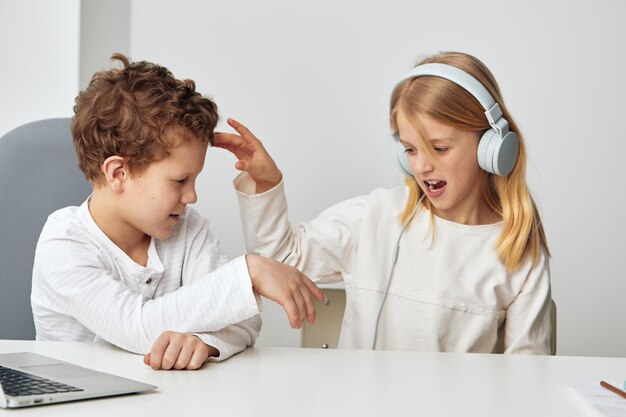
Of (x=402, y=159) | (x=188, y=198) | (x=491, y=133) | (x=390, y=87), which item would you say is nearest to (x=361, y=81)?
(x=390, y=87)

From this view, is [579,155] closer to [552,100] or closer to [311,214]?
[552,100]

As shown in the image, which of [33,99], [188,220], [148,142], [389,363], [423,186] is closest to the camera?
[389,363]

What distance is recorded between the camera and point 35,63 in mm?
2070

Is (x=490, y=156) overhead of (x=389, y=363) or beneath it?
overhead

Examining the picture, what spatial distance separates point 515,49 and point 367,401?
1.50m

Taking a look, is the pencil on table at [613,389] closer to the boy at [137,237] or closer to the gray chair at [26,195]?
the boy at [137,237]

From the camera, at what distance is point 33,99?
207cm

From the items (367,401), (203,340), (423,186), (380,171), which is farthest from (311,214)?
(367,401)

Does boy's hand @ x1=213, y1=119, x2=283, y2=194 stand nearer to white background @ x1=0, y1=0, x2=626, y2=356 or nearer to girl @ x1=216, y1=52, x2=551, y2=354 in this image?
girl @ x1=216, y1=52, x2=551, y2=354

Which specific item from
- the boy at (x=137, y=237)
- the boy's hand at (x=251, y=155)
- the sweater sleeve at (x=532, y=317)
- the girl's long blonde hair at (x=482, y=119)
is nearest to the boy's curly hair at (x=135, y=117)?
the boy at (x=137, y=237)

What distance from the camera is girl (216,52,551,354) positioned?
58.4 inches

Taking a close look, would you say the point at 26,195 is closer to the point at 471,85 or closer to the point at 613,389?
the point at 471,85

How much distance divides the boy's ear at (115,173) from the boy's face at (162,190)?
12mm

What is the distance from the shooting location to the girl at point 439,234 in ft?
4.87
